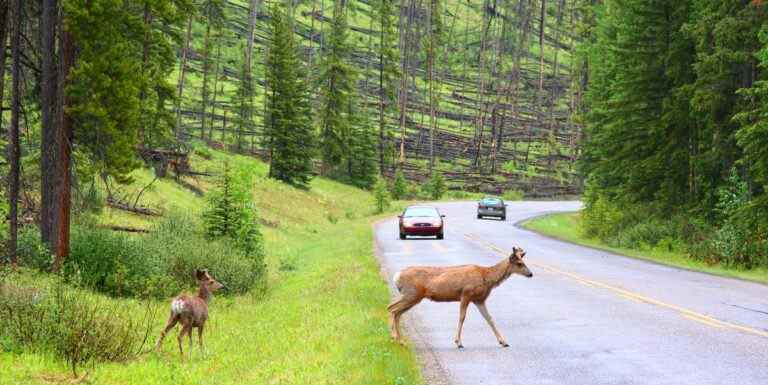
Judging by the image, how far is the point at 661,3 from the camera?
1323 inches

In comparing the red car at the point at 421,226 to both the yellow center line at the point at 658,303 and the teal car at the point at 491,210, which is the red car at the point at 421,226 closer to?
the yellow center line at the point at 658,303

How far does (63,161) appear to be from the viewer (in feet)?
55.8

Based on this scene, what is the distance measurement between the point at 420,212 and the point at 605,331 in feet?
82.5

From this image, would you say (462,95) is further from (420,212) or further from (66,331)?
(66,331)

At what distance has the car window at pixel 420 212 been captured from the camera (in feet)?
119

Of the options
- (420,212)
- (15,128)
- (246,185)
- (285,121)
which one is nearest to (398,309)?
(15,128)

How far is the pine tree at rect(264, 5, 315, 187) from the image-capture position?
58594 mm

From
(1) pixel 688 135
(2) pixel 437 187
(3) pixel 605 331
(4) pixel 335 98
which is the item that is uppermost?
(4) pixel 335 98

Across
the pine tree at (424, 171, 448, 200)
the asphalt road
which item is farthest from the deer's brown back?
the pine tree at (424, 171, 448, 200)

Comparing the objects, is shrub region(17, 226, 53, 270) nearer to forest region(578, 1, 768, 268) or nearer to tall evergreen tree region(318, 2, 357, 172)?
forest region(578, 1, 768, 268)

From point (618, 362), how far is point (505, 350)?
160 centimetres

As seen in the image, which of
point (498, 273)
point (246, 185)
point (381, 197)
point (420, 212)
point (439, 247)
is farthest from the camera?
point (381, 197)

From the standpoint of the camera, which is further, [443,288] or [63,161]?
[63,161]

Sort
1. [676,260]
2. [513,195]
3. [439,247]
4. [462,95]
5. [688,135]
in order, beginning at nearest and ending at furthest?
1. [676,260]
2. [439,247]
3. [688,135]
4. [513,195]
5. [462,95]
